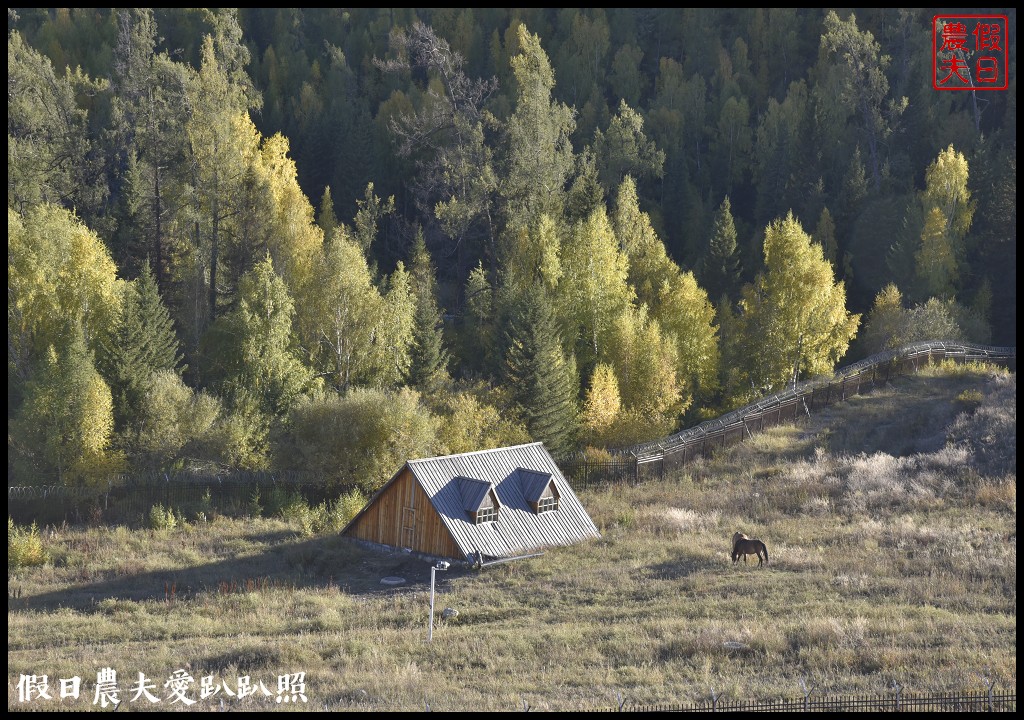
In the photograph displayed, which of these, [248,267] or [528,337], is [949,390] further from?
[248,267]

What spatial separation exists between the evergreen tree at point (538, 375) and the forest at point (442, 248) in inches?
5.0

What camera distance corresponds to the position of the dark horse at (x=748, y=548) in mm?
34594

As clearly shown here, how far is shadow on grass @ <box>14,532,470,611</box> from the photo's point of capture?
3356 cm

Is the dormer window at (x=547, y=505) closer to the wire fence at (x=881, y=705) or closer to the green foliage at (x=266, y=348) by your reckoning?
the green foliage at (x=266, y=348)

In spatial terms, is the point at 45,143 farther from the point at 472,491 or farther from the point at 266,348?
the point at 472,491

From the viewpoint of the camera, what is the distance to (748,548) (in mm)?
34594

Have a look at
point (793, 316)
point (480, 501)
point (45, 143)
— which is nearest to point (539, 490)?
point (480, 501)

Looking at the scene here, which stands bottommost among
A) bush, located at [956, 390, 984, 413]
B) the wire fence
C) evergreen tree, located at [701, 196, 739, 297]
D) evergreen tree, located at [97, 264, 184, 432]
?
the wire fence

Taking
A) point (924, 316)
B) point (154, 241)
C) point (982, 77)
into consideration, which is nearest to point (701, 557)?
point (924, 316)

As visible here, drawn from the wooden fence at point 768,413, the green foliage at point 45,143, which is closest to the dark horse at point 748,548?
the wooden fence at point 768,413

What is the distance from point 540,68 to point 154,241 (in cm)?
2725

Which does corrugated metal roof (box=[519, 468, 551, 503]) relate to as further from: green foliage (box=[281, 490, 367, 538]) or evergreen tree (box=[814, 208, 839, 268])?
evergreen tree (box=[814, 208, 839, 268])

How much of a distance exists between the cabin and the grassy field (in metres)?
0.91

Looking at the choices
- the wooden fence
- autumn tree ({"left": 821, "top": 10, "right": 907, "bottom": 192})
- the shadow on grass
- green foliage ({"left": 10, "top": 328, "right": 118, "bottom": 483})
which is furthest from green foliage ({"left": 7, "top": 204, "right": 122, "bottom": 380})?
autumn tree ({"left": 821, "top": 10, "right": 907, "bottom": 192})
